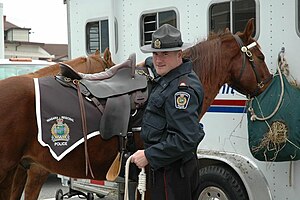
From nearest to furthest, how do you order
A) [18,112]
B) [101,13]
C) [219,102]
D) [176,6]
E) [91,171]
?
[18,112] < [91,171] < [219,102] < [176,6] < [101,13]

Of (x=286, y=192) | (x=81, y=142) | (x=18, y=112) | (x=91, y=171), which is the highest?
(x=18, y=112)

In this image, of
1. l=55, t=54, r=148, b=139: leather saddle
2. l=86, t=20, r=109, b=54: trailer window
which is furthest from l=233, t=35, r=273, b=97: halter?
l=86, t=20, r=109, b=54: trailer window

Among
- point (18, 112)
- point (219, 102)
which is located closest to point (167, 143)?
point (18, 112)

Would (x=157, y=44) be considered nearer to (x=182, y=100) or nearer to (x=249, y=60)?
(x=182, y=100)

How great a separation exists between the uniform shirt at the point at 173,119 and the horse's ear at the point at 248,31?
130 centimetres

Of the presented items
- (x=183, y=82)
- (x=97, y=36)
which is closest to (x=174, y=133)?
(x=183, y=82)

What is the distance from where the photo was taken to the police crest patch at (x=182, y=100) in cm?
307

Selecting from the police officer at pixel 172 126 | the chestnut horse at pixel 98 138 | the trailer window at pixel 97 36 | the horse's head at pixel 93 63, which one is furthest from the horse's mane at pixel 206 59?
the trailer window at pixel 97 36

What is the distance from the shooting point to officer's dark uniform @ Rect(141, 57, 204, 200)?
307cm

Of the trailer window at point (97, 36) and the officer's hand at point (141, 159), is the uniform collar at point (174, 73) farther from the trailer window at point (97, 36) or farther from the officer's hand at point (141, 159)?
the trailer window at point (97, 36)

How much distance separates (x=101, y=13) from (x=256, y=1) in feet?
7.83

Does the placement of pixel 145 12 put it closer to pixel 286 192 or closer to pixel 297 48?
pixel 297 48

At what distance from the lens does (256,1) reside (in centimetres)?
462

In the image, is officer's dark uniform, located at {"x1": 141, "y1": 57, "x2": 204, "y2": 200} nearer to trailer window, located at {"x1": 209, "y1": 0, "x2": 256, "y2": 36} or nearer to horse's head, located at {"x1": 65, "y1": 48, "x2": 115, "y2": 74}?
trailer window, located at {"x1": 209, "y1": 0, "x2": 256, "y2": 36}
